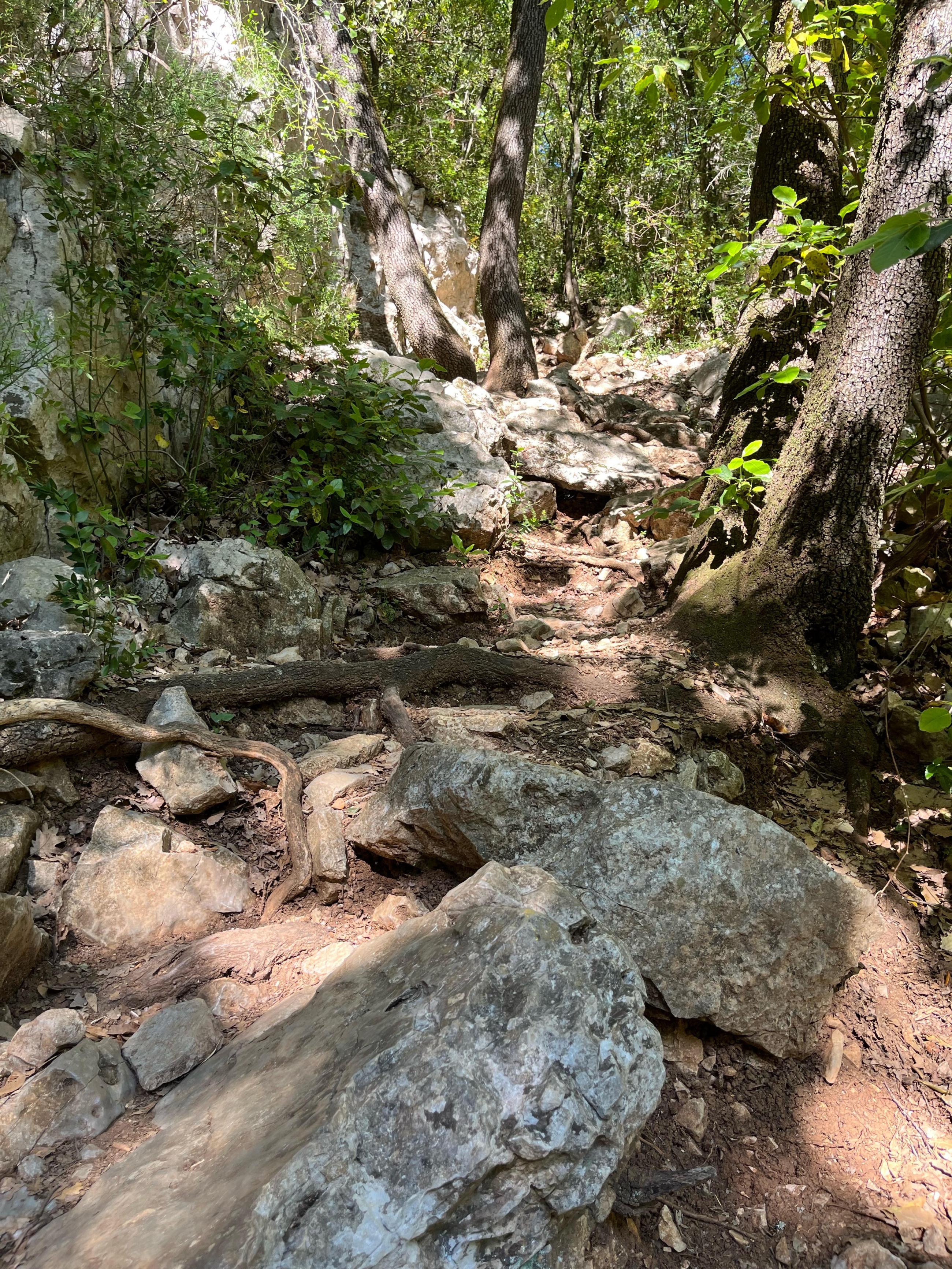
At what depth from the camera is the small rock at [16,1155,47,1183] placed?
4.83ft

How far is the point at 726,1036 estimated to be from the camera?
205 centimetres

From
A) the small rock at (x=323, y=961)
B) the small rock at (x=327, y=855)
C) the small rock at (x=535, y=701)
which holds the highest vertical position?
the small rock at (x=535, y=701)

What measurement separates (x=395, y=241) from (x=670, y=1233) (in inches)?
329

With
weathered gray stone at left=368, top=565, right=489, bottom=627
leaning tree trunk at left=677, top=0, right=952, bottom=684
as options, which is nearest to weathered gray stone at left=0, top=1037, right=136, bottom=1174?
leaning tree trunk at left=677, top=0, right=952, bottom=684

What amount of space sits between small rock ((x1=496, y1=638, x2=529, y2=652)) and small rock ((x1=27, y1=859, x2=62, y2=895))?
225cm

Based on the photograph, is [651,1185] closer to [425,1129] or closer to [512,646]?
[425,1129]

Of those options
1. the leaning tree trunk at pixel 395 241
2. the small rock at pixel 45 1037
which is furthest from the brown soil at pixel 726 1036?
the leaning tree trunk at pixel 395 241

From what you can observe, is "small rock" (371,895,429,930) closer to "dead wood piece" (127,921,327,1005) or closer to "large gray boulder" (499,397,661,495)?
"dead wood piece" (127,921,327,1005)

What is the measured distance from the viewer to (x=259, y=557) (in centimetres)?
391

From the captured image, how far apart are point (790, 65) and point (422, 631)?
3.35 meters

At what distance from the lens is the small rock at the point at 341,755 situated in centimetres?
290

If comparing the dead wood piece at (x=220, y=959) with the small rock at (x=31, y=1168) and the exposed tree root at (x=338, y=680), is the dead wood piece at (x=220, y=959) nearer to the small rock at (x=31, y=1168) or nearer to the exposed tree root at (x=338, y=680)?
the small rock at (x=31, y=1168)

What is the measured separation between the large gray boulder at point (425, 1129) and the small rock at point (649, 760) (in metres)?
1.20

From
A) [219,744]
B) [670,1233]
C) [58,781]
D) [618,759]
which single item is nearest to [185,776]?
[219,744]
